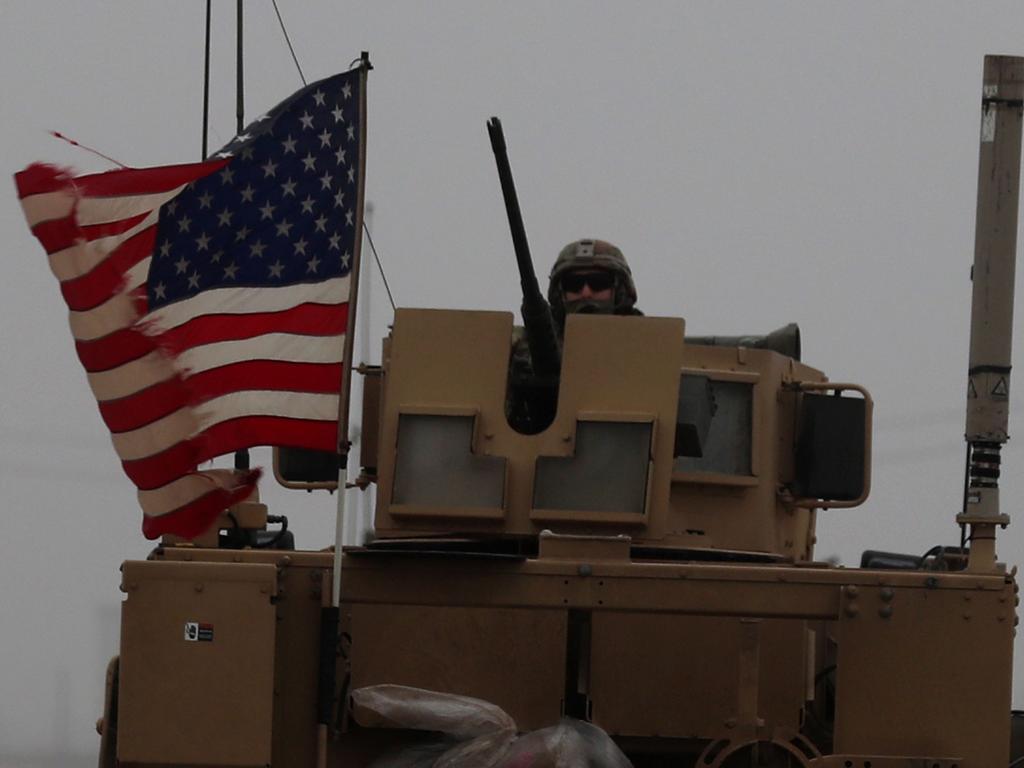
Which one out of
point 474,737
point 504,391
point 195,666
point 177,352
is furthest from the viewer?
point 504,391

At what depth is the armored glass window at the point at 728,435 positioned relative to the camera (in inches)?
399

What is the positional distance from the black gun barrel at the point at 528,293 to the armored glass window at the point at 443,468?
76 centimetres

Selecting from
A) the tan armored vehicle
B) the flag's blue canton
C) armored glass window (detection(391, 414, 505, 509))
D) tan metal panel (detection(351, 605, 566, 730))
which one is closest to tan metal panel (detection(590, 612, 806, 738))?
the tan armored vehicle

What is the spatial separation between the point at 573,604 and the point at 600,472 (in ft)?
2.58

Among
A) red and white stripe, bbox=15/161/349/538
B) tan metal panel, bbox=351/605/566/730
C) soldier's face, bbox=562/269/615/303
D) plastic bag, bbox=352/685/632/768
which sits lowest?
plastic bag, bbox=352/685/632/768

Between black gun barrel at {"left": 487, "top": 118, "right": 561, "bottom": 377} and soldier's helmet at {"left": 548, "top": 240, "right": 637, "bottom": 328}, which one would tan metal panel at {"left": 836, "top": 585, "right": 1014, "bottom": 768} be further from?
soldier's helmet at {"left": 548, "top": 240, "right": 637, "bottom": 328}

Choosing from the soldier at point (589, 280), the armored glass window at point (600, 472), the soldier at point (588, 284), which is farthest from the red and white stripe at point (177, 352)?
the soldier at point (589, 280)

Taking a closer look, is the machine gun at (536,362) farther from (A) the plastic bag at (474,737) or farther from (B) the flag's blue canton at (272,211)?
(A) the plastic bag at (474,737)

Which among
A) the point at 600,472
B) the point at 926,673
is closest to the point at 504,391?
the point at 600,472

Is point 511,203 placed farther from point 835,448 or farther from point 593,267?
point 835,448

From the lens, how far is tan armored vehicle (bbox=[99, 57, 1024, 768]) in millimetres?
8383

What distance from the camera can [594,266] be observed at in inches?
422

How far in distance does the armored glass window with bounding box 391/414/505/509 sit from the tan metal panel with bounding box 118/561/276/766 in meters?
1.10

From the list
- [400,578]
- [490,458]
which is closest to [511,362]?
[490,458]
